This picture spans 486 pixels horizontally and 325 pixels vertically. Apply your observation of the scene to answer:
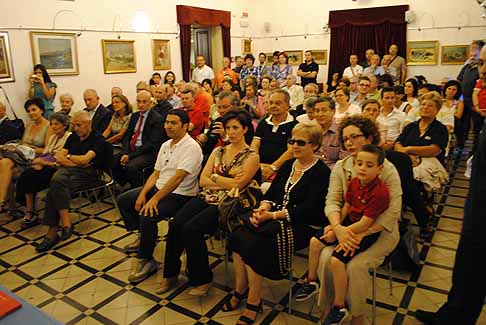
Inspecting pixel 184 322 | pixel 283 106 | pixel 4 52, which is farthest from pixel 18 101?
pixel 184 322

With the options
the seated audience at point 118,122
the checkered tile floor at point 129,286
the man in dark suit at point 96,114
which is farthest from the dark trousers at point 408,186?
the man in dark suit at point 96,114

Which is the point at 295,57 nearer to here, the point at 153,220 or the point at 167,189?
the point at 167,189

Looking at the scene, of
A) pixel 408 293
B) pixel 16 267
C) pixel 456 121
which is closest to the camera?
pixel 408 293

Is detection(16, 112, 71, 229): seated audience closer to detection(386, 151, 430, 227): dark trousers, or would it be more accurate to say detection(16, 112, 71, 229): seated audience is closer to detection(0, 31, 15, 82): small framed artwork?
detection(0, 31, 15, 82): small framed artwork

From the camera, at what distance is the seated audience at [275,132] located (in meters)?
3.72

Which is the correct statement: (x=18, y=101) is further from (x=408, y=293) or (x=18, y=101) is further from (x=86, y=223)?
(x=408, y=293)

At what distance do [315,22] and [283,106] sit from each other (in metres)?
7.85

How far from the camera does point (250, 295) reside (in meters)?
2.63

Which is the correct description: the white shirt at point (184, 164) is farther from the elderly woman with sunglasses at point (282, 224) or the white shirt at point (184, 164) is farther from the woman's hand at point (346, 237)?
the woman's hand at point (346, 237)

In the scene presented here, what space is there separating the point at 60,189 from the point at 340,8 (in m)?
8.83

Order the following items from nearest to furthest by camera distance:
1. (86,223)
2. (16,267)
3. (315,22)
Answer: (16,267) → (86,223) → (315,22)

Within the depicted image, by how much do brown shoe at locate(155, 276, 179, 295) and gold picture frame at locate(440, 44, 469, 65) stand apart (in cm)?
868

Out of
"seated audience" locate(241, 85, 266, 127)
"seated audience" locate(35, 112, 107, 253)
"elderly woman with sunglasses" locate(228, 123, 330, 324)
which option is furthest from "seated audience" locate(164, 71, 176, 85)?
"elderly woman with sunglasses" locate(228, 123, 330, 324)

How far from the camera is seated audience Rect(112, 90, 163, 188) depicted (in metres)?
4.47
